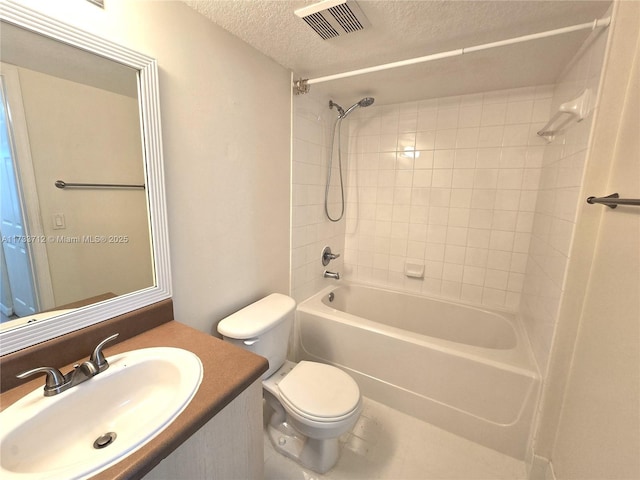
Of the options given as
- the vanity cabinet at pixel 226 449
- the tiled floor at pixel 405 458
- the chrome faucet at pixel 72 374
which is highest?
the chrome faucet at pixel 72 374

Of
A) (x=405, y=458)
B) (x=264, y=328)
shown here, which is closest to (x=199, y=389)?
(x=264, y=328)

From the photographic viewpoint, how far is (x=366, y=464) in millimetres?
1392

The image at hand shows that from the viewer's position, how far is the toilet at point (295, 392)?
4.02 ft

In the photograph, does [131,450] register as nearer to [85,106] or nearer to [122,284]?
[122,284]

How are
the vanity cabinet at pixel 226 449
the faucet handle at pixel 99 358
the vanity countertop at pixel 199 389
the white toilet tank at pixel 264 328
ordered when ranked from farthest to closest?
the white toilet tank at pixel 264 328 < the faucet handle at pixel 99 358 < the vanity cabinet at pixel 226 449 < the vanity countertop at pixel 199 389

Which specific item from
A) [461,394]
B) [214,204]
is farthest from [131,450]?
[461,394]

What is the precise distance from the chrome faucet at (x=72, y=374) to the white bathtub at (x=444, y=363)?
125 centimetres

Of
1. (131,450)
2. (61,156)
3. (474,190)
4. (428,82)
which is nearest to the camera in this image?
(131,450)

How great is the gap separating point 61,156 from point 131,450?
2.74 feet

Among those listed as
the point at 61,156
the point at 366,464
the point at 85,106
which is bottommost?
the point at 366,464

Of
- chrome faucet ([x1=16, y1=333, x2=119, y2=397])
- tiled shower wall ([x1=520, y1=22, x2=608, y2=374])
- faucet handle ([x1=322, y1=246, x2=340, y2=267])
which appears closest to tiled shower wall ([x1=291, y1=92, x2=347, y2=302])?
faucet handle ([x1=322, y1=246, x2=340, y2=267])

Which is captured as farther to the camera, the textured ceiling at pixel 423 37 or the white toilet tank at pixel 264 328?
the white toilet tank at pixel 264 328

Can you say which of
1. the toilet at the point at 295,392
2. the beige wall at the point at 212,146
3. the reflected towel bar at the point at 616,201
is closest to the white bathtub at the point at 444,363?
the toilet at the point at 295,392

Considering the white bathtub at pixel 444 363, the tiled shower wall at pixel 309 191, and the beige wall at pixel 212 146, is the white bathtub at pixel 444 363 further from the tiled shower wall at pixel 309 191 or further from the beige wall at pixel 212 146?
the beige wall at pixel 212 146
